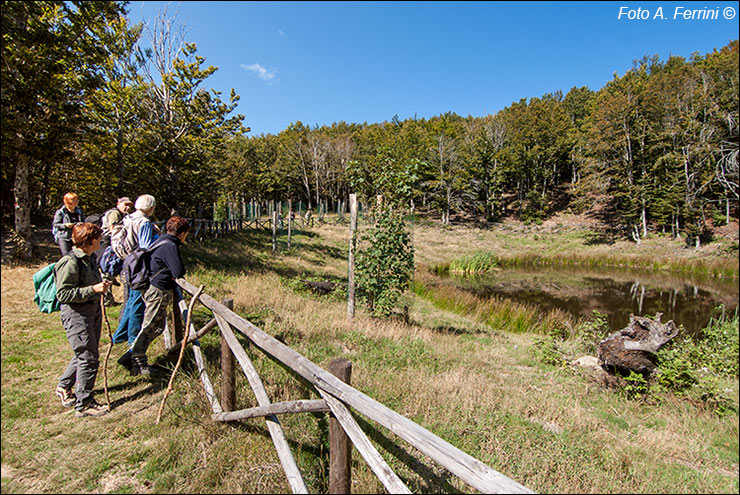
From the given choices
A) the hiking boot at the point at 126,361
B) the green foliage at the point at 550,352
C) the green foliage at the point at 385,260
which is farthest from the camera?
the green foliage at the point at 385,260

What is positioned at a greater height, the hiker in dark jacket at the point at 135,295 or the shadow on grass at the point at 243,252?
the hiker in dark jacket at the point at 135,295

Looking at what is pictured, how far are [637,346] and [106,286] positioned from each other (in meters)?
7.09

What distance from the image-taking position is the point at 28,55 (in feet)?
9.57

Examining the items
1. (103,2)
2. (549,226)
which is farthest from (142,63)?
(549,226)

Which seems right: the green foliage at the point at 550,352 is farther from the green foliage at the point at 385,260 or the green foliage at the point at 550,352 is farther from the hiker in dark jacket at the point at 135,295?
the hiker in dark jacket at the point at 135,295

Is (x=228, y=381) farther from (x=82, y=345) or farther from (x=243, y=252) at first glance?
(x=243, y=252)

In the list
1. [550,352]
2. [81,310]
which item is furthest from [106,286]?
[550,352]

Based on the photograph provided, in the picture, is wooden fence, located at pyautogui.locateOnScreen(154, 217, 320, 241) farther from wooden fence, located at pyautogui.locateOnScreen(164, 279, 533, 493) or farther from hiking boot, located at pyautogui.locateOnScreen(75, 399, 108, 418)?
wooden fence, located at pyautogui.locateOnScreen(164, 279, 533, 493)

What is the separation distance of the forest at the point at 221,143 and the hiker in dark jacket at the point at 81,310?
0.77 meters

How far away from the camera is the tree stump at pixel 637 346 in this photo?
5.07 meters

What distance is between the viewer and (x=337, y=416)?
2314 millimetres

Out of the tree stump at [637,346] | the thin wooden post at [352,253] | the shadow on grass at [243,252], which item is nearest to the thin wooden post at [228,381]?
the thin wooden post at [352,253]

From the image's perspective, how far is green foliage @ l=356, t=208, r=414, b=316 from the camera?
7656mm

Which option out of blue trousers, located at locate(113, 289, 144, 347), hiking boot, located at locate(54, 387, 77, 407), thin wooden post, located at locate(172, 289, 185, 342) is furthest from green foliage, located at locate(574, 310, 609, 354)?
hiking boot, located at locate(54, 387, 77, 407)
